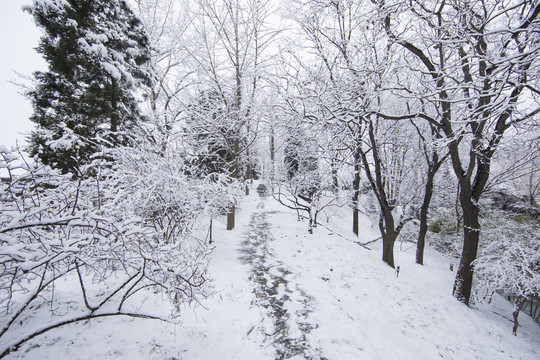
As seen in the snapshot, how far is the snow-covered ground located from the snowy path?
2 cm

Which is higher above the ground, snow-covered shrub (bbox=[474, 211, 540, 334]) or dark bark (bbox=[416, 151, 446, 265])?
dark bark (bbox=[416, 151, 446, 265])

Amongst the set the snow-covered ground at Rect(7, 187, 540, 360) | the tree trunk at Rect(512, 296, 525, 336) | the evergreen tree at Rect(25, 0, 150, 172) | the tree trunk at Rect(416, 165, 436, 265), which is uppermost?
the evergreen tree at Rect(25, 0, 150, 172)

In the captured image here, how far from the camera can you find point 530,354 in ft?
16.3

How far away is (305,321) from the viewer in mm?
3854

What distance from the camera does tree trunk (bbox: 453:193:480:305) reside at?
6234 mm

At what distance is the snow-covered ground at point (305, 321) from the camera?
293cm

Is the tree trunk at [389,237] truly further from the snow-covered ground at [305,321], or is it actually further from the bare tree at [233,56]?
the bare tree at [233,56]

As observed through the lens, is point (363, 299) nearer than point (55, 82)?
Yes

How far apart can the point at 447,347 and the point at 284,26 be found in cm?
1124

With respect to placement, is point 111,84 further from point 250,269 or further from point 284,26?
point 250,269

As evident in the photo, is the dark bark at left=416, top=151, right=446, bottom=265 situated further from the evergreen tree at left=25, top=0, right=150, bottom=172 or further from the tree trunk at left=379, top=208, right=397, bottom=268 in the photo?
the evergreen tree at left=25, top=0, right=150, bottom=172

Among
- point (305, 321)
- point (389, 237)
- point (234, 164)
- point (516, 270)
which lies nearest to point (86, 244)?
point (305, 321)

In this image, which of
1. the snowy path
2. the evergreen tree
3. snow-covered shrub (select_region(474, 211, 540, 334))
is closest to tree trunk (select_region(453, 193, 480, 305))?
snow-covered shrub (select_region(474, 211, 540, 334))

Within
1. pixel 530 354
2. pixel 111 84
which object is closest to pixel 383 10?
pixel 530 354
